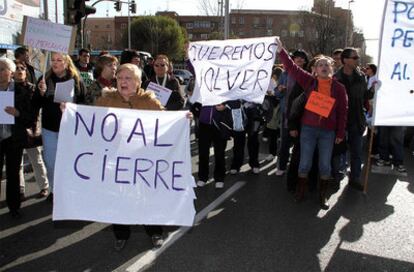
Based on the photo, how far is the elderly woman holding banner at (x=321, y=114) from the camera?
5.55 metres

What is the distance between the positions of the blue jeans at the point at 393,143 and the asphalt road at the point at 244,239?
5.55 feet

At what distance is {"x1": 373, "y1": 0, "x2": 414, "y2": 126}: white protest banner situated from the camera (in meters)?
5.21

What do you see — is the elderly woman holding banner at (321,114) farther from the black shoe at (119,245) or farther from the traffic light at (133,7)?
the traffic light at (133,7)

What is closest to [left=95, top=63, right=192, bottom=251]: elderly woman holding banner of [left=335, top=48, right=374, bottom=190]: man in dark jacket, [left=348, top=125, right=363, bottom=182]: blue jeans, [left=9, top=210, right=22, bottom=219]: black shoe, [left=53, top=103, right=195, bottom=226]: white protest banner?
[left=53, top=103, right=195, bottom=226]: white protest banner

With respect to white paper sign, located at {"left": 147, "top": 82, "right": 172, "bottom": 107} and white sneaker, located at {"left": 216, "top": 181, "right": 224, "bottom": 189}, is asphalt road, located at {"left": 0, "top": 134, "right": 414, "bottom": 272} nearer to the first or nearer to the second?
white sneaker, located at {"left": 216, "top": 181, "right": 224, "bottom": 189}

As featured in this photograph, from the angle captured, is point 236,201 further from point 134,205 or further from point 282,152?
point 134,205

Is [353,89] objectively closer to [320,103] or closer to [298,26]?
[320,103]

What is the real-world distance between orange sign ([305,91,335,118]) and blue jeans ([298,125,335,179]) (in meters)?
0.22

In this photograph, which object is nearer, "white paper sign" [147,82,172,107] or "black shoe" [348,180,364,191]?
"white paper sign" [147,82,172,107]

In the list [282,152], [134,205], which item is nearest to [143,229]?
[134,205]

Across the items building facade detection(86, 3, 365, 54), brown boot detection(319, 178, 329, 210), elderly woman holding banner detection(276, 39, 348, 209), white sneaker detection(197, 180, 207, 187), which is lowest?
white sneaker detection(197, 180, 207, 187)

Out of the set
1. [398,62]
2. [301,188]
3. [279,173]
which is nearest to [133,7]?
[279,173]

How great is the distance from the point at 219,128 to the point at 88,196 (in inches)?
116

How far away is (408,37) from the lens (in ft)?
17.1
